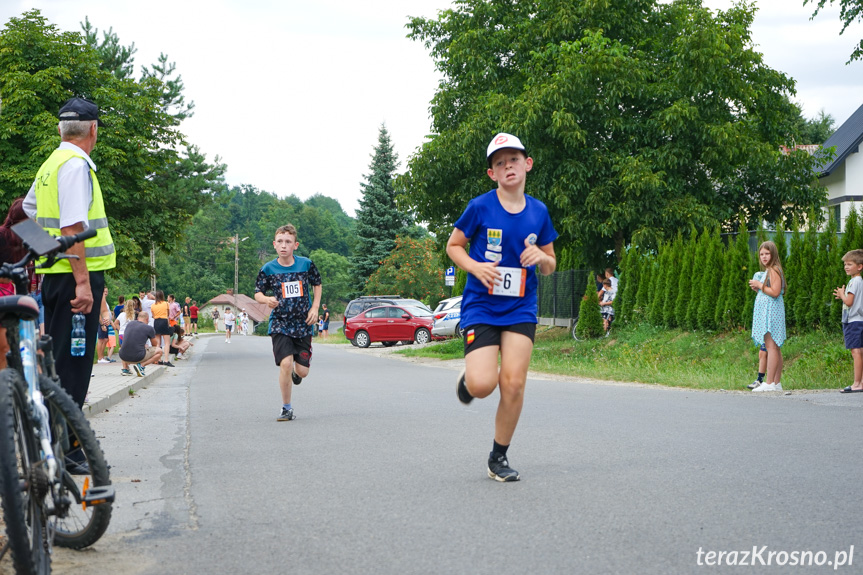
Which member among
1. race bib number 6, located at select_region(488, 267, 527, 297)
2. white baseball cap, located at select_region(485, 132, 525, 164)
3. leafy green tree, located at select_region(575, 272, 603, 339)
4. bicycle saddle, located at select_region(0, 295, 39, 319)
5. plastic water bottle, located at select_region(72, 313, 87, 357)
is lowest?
leafy green tree, located at select_region(575, 272, 603, 339)

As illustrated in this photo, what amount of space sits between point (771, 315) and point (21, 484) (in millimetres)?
10796

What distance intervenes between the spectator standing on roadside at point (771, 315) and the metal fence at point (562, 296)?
43.5 feet

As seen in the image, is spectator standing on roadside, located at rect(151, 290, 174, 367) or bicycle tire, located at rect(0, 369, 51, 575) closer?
bicycle tire, located at rect(0, 369, 51, 575)

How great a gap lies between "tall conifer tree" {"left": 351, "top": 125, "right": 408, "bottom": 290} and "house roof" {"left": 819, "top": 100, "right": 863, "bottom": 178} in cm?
3772

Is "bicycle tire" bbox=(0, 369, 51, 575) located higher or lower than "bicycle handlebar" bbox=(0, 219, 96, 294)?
lower

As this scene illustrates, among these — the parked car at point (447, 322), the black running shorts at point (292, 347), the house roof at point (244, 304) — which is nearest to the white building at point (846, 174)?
the parked car at point (447, 322)

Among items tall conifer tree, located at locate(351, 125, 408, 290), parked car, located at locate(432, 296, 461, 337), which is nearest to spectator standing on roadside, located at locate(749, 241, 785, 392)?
parked car, located at locate(432, 296, 461, 337)

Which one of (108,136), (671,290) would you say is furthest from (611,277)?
(108,136)

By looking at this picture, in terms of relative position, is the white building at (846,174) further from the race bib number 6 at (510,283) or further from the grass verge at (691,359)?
the race bib number 6 at (510,283)

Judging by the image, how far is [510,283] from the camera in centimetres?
559

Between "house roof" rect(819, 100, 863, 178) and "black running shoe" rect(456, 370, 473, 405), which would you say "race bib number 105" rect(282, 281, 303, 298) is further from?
"house roof" rect(819, 100, 863, 178)

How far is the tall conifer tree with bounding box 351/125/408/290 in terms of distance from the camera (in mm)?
73875

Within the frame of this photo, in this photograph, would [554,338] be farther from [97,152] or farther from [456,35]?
[97,152]

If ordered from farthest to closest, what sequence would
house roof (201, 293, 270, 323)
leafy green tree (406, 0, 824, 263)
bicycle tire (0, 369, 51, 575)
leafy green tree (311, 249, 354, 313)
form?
leafy green tree (311, 249, 354, 313)
house roof (201, 293, 270, 323)
leafy green tree (406, 0, 824, 263)
bicycle tire (0, 369, 51, 575)
